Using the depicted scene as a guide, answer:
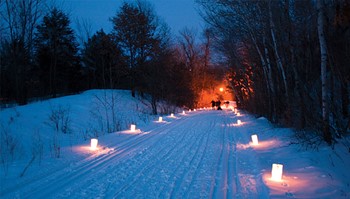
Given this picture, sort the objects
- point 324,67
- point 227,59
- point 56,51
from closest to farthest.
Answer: point 324,67 < point 227,59 < point 56,51

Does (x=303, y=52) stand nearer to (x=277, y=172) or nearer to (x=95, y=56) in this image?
(x=277, y=172)

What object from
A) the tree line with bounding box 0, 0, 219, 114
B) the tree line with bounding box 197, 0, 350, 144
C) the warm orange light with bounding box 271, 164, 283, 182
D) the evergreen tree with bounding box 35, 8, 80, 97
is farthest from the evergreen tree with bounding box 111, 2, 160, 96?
the warm orange light with bounding box 271, 164, 283, 182

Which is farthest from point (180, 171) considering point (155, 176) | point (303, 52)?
point (303, 52)

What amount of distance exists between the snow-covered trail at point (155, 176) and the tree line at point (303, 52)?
2.43 metres

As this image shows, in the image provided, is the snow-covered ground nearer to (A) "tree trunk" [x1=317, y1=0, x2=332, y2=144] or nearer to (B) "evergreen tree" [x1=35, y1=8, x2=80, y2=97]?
(A) "tree trunk" [x1=317, y1=0, x2=332, y2=144]

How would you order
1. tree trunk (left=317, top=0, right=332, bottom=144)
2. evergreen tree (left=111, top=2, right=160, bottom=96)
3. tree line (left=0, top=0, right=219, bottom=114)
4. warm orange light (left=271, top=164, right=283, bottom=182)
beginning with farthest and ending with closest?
1. evergreen tree (left=111, top=2, right=160, bottom=96)
2. tree line (left=0, top=0, right=219, bottom=114)
3. tree trunk (left=317, top=0, right=332, bottom=144)
4. warm orange light (left=271, top=164, right=283, bottom=182)

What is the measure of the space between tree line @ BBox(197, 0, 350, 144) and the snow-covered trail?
2.43 meters

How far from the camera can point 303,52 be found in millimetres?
8977

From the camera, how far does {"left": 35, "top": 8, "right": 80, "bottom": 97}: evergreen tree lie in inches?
1120

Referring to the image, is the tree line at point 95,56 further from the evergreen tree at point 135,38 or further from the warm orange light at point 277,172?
the warm orange light at point 277,172

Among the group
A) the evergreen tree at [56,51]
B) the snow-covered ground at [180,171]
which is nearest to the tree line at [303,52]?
the snow-covered ground at [180,171]

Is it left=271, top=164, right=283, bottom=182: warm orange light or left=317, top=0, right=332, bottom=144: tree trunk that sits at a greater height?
left=317, top=0, right=332, bottom=144: tree trunk

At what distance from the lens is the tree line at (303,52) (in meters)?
6.12

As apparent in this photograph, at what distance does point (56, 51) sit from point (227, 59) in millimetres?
19702
